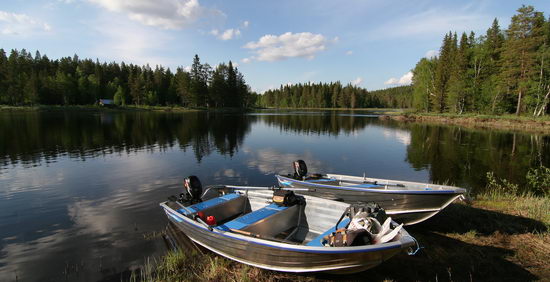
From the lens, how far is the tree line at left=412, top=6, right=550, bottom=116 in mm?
46656

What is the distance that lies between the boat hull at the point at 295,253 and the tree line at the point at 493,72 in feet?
195

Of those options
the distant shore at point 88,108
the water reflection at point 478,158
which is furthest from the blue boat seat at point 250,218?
the distant shore at point 88,108

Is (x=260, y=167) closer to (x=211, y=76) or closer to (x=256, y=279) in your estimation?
(x=256, y=279)

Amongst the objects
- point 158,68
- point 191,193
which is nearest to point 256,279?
point 191,193

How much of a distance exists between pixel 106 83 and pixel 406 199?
134 m

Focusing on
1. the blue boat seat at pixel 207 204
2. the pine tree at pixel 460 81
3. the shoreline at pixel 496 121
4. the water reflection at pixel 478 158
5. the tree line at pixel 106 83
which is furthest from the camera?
the tree line at pixel 106 83

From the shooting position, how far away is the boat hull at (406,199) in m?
8.70

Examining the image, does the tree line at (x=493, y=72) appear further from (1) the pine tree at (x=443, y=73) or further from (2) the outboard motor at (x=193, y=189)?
(2) the outboard motor at (x=193, y=189)

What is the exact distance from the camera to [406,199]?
912cm

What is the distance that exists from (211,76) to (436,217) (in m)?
111

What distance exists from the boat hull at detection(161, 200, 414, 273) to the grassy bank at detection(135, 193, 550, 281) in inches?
16.7

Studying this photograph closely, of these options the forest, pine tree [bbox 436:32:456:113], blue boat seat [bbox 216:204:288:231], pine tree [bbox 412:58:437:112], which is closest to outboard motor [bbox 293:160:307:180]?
blue boat seat [bbox 216:204:288:231]

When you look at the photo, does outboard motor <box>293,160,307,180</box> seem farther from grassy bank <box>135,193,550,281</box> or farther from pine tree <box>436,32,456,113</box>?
pine tree <box>436,32,456,113</box>

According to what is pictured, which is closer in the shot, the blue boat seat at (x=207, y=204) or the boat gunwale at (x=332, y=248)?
the boat gunwale at (x=332, y=248)
